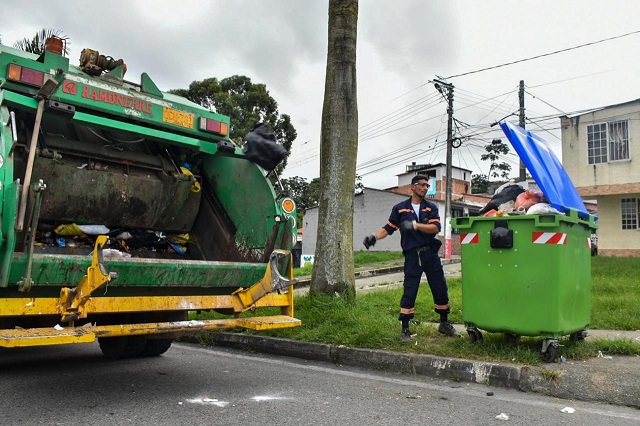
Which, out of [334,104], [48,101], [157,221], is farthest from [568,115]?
[48,101]

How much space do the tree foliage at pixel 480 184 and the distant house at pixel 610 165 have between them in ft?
107

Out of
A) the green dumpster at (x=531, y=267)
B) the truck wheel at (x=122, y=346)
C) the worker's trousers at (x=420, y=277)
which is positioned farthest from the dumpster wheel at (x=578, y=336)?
the truck wheel at (x=122, y=346)

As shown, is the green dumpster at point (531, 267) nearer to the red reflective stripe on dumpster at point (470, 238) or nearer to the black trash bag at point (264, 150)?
the red reflective stripe on dumpster at point (470, 238)

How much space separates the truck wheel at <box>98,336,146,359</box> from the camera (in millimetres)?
4992

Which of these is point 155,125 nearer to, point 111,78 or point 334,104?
point 111,78

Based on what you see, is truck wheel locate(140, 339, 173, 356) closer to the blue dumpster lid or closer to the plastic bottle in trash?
the plastic bottle in trash

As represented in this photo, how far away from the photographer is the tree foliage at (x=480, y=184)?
177 ft

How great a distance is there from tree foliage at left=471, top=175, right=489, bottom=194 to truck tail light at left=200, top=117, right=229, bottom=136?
51271 millimetres

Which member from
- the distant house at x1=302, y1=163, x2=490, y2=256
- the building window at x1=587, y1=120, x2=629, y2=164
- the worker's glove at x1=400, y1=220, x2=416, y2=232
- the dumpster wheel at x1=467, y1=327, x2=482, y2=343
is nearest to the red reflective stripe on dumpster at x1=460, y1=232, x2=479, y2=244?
the worker's glove at x1=400, y1=220, x2=416, y2=232

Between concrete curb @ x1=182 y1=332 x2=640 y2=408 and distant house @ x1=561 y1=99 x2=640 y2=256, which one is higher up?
distant house @ x1=561 y1=99 x2=640 y2=256

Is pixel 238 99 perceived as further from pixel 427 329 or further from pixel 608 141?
pixel 427 329

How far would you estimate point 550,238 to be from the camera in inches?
170

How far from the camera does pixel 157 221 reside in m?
5.19

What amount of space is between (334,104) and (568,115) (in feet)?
56.9
